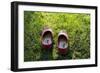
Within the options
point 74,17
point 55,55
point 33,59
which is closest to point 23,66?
point 33,59

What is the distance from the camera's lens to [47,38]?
180cm

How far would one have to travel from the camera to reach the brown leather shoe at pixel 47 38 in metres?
1.79

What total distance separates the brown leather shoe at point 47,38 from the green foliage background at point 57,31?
0.08 feet

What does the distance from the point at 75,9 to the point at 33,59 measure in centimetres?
45

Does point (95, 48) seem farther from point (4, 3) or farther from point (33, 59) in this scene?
point (4, 3)

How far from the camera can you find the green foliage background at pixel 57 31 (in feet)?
5.72

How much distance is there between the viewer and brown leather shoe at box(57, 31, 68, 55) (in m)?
1.84

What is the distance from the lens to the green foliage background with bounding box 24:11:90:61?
174cm

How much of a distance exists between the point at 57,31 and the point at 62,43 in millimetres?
88

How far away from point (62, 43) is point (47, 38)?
4.5 inches

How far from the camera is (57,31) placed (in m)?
1.83

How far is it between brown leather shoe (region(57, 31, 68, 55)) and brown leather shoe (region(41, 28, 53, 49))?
0.20 feet

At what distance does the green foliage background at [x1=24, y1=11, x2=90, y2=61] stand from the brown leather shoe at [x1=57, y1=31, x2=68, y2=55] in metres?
0.03

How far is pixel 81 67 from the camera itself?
1.91 m
